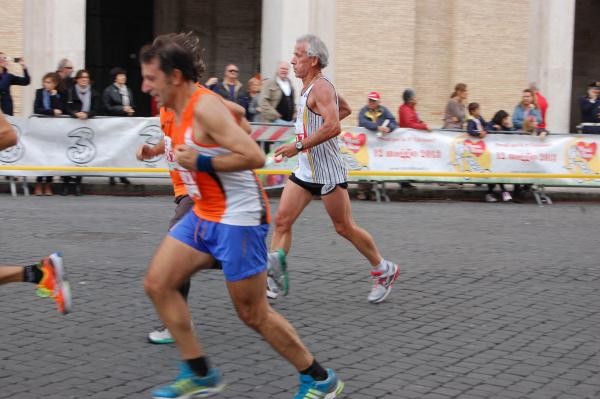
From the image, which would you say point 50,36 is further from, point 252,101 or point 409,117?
point 409,117

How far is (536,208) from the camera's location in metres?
16.5

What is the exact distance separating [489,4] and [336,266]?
16.6 m

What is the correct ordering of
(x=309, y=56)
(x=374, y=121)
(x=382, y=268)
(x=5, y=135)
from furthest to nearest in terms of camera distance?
(x=374, y=121)
(x=382, y=268)
(x=309, y=56)
(x=5, y=135)

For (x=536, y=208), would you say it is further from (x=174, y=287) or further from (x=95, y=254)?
(x=174, y=287)

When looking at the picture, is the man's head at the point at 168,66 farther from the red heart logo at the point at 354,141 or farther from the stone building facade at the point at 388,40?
the stone building facade at the point at 388,40

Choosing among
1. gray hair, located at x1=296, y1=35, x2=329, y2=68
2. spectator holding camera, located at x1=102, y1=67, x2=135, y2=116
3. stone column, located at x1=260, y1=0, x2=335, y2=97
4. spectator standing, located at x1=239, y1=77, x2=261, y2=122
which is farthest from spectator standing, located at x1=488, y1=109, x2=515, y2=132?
gray hair, located at x1=296, y1=35, x2=329, y2=68

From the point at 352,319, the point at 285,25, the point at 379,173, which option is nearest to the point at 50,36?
the point at 285,25

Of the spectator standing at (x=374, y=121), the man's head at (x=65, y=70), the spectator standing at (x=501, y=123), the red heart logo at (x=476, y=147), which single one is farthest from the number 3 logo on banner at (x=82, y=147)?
the spectator standing at (x=501, y=123)

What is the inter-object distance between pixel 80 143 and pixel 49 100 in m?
0.78

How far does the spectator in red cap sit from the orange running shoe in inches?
441

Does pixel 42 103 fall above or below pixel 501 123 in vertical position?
above

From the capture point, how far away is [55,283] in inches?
244

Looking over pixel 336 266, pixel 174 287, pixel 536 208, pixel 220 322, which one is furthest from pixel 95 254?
pixel 536 208

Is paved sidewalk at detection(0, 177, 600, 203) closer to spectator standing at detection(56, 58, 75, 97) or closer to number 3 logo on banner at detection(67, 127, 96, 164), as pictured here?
number 3 logo on banner at detection(67, 127, 96, 164)
